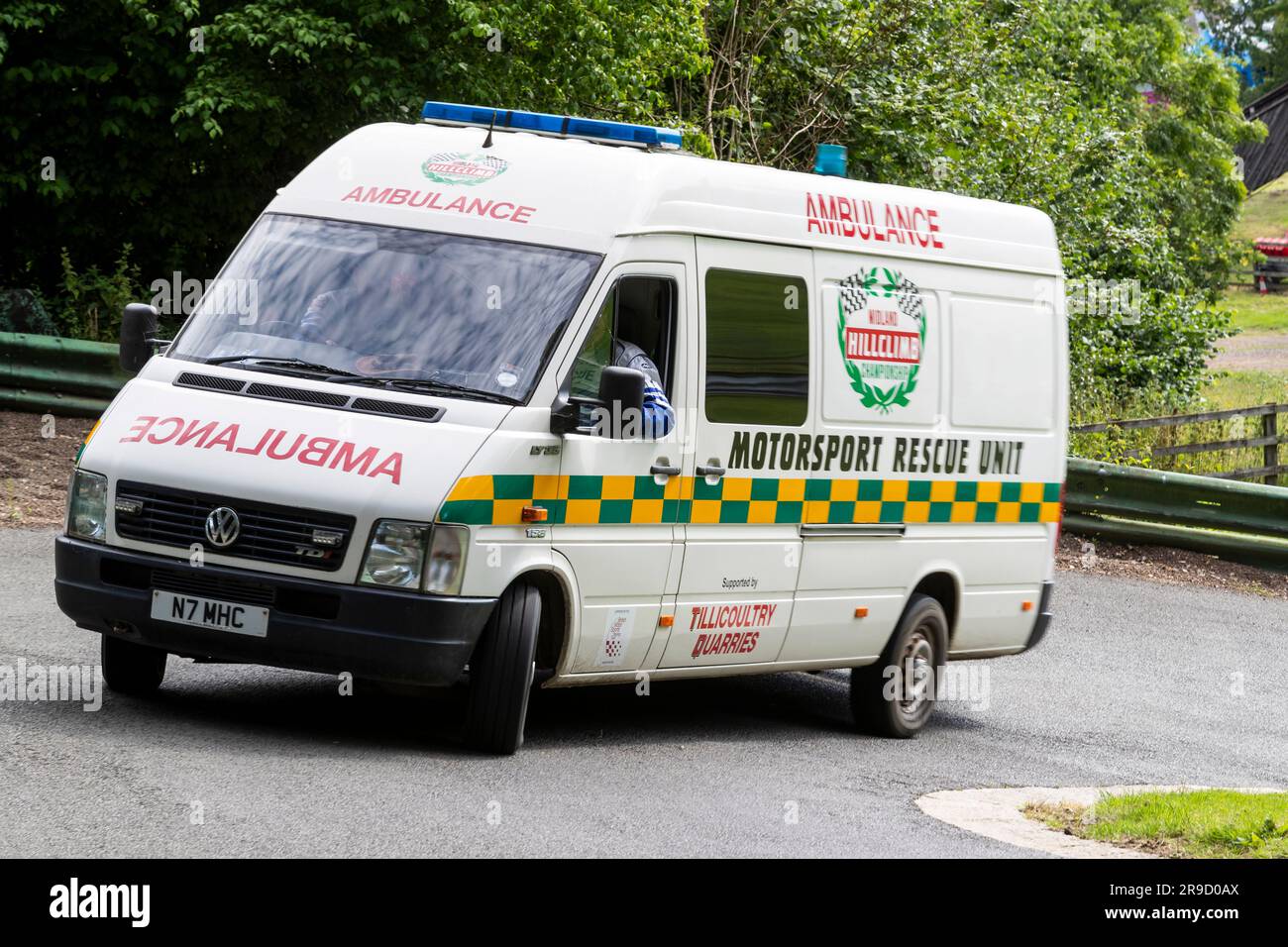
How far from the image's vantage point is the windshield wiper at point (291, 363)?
7727 millimetres

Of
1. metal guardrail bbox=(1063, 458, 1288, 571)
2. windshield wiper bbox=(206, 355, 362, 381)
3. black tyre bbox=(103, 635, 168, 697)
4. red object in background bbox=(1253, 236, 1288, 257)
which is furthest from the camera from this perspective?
red object in background bbox=(1253, 236, 1288, 257)

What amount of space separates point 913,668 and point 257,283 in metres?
4.13

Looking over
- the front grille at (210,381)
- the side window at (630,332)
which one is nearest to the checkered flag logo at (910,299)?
the side window at (630,332)

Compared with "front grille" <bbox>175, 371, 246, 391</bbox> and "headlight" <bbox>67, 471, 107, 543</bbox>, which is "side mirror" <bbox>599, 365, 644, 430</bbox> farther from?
"headlight" <bbox>67, 471, 107, 543</bbox>

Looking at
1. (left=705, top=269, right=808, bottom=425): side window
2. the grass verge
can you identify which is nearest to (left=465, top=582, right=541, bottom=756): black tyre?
(left=705, top=269, right=808, bottom=425): side window

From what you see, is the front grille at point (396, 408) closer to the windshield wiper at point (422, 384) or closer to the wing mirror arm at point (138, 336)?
the windshield wiper at point (422, 384)

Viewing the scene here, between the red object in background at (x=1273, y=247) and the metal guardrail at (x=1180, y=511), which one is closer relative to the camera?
the metal guardrail at (x=1180, y=511)

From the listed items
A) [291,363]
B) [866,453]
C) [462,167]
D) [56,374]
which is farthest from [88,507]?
[56,374]

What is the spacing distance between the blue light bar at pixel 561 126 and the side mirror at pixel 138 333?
1782 millimetres

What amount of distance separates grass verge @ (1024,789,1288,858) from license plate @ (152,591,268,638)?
338 cm

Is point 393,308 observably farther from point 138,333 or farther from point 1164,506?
point 1164,506

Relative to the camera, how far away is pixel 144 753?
7012 mm

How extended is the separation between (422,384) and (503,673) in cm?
120

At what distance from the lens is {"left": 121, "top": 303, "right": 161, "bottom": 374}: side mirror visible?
8.27 m
